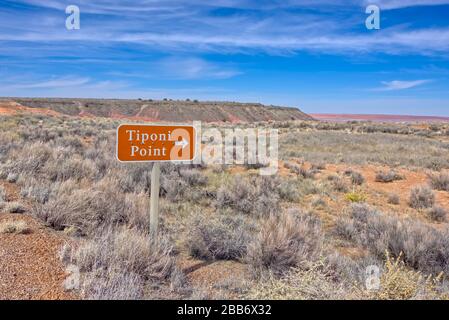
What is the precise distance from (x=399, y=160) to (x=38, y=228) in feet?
62.6

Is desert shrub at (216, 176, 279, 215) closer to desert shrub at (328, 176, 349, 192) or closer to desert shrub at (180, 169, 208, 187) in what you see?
desert shrub at (180, 169, 208, 187)

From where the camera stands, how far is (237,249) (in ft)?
16.9

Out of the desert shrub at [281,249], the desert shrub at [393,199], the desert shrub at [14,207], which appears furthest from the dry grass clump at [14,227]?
the desert shrub at [393,199]

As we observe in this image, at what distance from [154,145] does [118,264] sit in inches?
68.0

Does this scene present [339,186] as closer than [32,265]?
No

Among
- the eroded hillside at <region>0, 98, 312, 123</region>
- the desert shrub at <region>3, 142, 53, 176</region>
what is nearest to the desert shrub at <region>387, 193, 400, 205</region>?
the desert shrub at <region>3, 142, 53, 176</region>

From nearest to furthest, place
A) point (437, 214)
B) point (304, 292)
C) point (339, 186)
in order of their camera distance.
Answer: point (304, 292) < point (437, 214) < point (339, 186)

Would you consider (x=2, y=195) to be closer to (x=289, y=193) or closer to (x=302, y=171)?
(x=289, y=193)

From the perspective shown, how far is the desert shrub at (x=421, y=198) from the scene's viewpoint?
34.3ft

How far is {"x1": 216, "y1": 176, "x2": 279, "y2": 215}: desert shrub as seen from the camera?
8.34m

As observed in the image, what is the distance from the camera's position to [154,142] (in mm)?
4848

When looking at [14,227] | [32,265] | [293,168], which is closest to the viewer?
[32,265]

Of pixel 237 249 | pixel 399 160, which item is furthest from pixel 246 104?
pixel 237 249

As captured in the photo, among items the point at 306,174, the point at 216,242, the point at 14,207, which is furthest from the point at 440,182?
the point at 14,207
